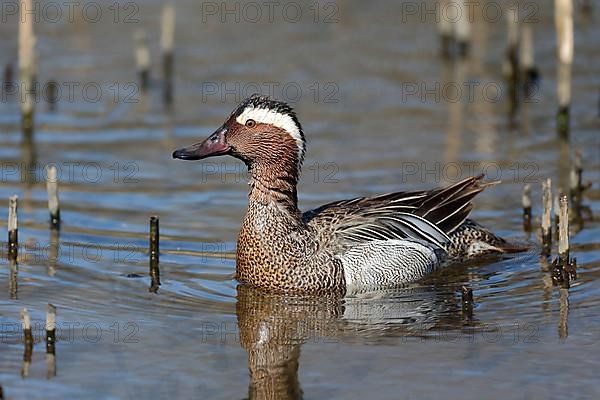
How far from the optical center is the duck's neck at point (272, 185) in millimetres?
9555

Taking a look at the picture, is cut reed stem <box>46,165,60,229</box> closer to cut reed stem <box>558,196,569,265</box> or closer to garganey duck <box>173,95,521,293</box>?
garganey duck <box>173,95,521,293</box>

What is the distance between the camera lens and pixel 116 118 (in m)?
14.6

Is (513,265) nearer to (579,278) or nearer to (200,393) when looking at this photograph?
(579,278)

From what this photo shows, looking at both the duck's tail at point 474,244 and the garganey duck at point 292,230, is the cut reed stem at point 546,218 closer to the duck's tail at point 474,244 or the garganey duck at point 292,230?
the duck's tail at point 474,244

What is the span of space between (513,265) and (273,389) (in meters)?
3.43

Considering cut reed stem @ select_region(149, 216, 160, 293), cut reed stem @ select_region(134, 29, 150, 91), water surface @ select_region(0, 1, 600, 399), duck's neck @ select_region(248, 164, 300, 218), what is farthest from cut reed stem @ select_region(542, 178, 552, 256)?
cut reed stem @ select_region(134, 29, 150, 91)

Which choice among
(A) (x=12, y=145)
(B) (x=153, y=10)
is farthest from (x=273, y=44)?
(A) (x=12, y=145)

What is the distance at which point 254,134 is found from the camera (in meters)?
9.43

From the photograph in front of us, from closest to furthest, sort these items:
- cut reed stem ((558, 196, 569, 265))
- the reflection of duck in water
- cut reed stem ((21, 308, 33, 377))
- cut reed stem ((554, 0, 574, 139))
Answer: cut reed stem ((21, 308, 33, 377)) < the reflection of duck in water < cut reed stem ((558, 196, 569, 265)) < cut reed stem ((554, 0, 574, 139))

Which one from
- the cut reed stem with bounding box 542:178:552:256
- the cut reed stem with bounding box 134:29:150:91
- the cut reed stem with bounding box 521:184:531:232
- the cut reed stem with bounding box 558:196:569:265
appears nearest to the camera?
the cut reed stem with bounding box 558:196:569:265

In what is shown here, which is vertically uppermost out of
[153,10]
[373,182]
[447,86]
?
[153,10]

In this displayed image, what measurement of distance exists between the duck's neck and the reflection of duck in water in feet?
2.36

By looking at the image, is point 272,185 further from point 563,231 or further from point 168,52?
point 168,52

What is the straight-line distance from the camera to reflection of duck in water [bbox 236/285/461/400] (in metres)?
7.91
